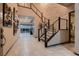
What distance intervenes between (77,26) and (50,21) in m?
7.19

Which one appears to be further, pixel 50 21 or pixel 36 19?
pixel 36 19

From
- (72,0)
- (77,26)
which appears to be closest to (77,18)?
(77,26)

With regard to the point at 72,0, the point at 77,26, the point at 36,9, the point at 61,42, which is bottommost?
the point at 61,42

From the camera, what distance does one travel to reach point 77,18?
5.61 meters

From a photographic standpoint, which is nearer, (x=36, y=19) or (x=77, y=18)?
(x=77, y=18)

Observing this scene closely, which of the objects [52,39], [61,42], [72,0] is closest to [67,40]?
[61,42]

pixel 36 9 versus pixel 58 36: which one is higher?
pixel 36 9

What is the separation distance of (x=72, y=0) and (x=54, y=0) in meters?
0.41

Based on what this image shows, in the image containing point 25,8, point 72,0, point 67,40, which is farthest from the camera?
point 25,8

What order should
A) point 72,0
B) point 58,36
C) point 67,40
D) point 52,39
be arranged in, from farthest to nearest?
point 67,40 → point 58,36 → point 52,39 → point 72,0

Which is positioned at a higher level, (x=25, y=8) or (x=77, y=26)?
(x=25, y=8)

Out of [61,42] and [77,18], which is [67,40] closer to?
[61,42]

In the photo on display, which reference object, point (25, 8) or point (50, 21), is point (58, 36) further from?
point (25, 8)

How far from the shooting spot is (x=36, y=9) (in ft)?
46.3
